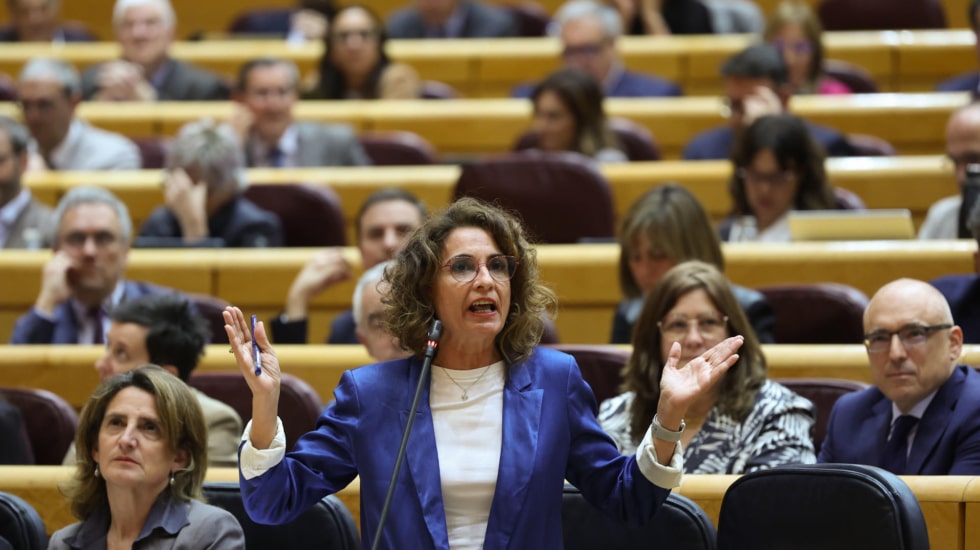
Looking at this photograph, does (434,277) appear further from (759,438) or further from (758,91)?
(758,91)

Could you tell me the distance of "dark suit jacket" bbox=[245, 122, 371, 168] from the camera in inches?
139

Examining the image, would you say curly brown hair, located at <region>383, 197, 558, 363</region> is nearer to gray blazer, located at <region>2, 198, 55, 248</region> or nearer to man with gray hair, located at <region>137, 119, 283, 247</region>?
man with gray hair, located at <region>137, 119, 283, 247</region>

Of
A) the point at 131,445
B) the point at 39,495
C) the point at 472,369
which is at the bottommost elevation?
the point at 39,495

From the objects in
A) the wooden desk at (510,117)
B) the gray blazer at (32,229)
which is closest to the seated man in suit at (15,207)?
the gray blazer at (32,229)

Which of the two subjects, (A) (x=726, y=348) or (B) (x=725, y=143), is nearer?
(A) (x=726, y=348)

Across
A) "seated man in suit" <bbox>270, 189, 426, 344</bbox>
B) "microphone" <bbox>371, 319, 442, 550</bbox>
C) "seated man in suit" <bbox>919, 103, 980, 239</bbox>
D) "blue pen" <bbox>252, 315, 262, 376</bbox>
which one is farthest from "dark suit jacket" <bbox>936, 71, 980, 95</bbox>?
"blue pen" <bbox>252, 315, 262, 376</bbox>

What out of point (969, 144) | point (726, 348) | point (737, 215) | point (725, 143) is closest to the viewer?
point (726, 348)

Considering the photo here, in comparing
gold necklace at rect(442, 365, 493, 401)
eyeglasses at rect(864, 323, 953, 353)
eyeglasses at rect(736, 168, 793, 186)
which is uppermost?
gold necklace at rect(442, 365, 493, 401)

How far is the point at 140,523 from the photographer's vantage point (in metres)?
1.73

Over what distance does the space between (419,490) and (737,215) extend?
1.65m

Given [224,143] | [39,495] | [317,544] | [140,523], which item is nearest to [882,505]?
[317,544]

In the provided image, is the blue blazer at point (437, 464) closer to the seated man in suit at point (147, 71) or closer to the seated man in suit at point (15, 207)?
the seated man in suit at point (15, 207)

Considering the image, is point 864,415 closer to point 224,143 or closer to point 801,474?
point 801,474

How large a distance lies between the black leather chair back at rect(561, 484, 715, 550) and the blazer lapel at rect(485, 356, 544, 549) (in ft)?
0.64
